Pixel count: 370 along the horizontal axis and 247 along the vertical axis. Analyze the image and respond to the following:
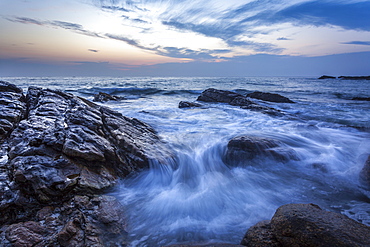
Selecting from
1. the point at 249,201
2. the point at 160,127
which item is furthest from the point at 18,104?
the point at 249,201

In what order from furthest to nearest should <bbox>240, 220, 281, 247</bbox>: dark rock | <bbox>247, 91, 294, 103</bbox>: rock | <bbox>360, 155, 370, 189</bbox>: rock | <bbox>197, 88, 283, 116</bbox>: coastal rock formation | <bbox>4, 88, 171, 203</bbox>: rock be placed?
<bbox>247, 91, 294, 103</bbox>: rock
<bbox>197, 88, 283, 116</bbox>: coastal rock formation
<bbox>360, 155, 370, 189</bbox>: rock
<bbox>4, 88, 171, 203</bbox>: rock
<bbox>240, 220, 281, 247</bbox>: dark rock

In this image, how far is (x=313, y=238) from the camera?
2.14 metres

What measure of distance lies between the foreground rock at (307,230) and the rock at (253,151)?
2636 millimetres

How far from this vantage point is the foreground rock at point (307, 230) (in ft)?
6.84

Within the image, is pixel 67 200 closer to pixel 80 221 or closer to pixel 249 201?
pixel 80 221

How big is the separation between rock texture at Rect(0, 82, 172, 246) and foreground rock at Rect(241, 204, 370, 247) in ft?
6.37

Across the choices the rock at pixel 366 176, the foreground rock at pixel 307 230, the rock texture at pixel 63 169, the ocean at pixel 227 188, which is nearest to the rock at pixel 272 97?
the ocean at pixel 227 188

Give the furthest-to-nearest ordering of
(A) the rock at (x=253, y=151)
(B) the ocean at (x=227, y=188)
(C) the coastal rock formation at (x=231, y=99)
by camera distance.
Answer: (C) the coastal rock formation at (x=231, y=99) → (A) the rock at (x=253, y=151) → (B) the ocean at (x=227, y=188)

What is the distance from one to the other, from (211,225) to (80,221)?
1.99 metres

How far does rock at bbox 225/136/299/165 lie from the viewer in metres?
5.21

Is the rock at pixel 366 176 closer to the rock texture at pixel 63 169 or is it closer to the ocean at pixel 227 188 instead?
the ocean at pixel 227 188

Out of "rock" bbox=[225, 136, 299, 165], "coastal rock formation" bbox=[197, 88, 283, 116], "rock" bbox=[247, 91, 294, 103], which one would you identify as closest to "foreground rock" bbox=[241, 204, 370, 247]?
"rock" bbox=[225, 136, 299, 165]

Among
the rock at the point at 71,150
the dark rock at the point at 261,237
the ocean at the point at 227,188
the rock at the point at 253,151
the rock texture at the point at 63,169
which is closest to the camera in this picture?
the dark rock at the point at 261,237

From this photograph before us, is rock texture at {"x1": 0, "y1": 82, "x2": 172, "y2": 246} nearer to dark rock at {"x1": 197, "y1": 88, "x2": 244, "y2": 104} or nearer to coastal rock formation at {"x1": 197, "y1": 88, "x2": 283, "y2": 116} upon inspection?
coastal rock formation at {"x1": 197, "y1": 88, "x2": 283, "y2": 116}
